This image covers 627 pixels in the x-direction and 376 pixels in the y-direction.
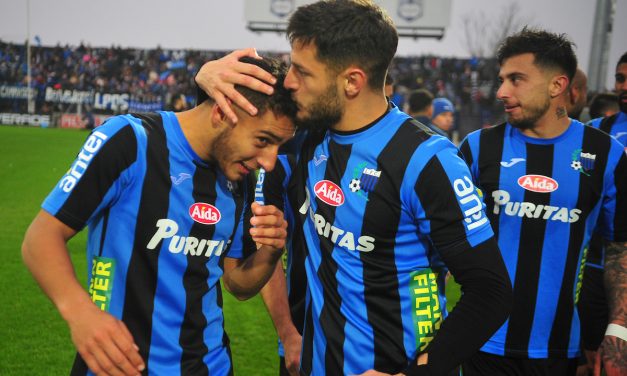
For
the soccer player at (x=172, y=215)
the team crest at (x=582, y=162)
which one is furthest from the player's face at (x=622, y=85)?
the soccer player at (x=172, y=215)

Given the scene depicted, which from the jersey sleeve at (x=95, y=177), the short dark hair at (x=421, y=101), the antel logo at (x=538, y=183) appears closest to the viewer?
the jersey sleeve at (x=95, y=177)

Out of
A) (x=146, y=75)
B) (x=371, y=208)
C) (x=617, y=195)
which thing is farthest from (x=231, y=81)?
(x=146, y=75)

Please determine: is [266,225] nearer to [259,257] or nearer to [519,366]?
[259,257]

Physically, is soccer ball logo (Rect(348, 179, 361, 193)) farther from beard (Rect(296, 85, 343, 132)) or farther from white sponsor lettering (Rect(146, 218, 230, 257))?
white sponsor lettering (Rect(146, 218, 230, 257))

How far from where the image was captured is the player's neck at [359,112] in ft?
6.25

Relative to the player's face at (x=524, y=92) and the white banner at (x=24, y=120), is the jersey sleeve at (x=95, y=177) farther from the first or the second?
the white banner at (x=24, y=120)

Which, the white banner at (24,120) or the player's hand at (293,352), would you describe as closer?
the player's hand at (293,352)

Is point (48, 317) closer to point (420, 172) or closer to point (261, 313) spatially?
point (261, 313)

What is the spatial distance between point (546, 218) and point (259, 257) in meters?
1.42

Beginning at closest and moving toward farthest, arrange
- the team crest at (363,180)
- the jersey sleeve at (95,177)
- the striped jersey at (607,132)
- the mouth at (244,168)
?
the jersey sleeve at (95,177) → the team crest at (363,180) → the mouth at (244,168) → the striped jersey at (607,132)

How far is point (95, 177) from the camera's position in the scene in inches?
68.0

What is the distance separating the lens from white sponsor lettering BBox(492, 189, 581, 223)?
257 cm

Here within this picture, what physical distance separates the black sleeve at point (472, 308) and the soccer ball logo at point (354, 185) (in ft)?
1.24

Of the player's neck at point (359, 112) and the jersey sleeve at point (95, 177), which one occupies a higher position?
the player's neck at point (359, 112)
